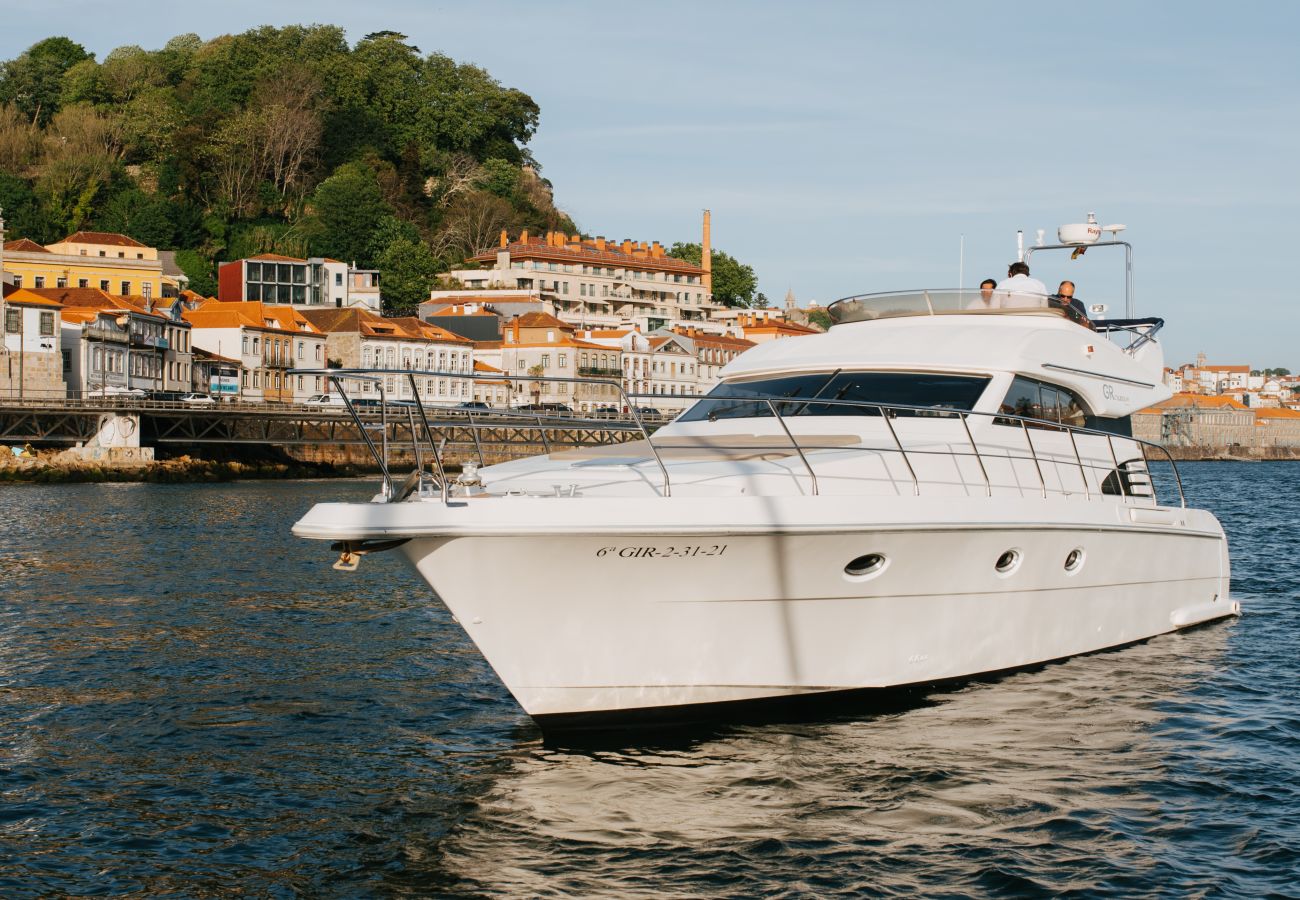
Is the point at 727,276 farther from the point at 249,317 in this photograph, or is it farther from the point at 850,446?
the point at 850,446

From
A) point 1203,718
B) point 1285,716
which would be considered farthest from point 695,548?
point 1285,716

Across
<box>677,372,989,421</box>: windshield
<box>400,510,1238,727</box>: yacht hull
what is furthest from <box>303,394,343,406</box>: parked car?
<box>400,510,1238,727</box>: yacht hull

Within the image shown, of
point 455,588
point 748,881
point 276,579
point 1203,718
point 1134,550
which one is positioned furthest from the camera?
point 276,579

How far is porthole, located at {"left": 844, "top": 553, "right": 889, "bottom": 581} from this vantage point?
9953 mm

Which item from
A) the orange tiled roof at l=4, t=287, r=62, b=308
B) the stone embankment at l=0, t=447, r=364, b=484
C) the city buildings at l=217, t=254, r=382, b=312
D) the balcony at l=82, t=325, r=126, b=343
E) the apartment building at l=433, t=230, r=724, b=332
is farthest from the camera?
the apartment building at l=433, t=230, r=724, b=332

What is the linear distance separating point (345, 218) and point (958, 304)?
292 feet

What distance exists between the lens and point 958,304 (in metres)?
14.1

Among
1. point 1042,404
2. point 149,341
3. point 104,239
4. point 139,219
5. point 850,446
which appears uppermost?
point 139,219

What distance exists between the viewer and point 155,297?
8044cm

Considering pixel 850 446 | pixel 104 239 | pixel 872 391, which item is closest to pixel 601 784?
pixel 850 446

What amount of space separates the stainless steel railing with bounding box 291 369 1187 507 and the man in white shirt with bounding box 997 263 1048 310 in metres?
1.51

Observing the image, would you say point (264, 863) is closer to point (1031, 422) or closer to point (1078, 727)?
point (1078, 727)

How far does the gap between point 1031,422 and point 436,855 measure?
6.42m

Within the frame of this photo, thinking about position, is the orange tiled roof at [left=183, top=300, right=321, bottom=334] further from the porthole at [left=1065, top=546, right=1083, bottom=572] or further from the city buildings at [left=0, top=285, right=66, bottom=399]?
the porthole at [left=1065, top=546, right=1083, bottom=572]
